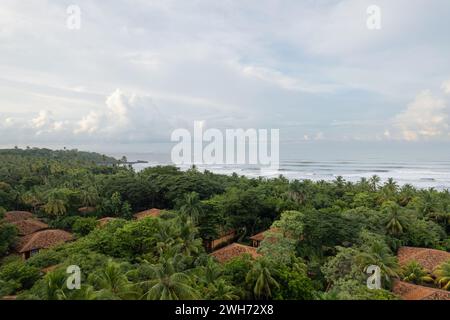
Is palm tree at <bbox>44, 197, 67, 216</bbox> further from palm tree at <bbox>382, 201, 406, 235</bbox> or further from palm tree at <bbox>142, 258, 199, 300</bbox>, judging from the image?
palm tree at <bbox>382, 201, 406, 235</bbox>

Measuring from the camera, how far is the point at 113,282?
15.0 m

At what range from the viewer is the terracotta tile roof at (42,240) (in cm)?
2923

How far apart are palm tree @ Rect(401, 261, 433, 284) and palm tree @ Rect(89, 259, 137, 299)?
1926 cm

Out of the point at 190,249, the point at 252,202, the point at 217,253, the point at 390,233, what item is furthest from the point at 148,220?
the point at 390,233

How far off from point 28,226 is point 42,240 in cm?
616

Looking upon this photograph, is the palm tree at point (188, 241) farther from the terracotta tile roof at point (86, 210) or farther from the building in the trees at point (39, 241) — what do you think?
the terracotta tile roof at point (86, 210)

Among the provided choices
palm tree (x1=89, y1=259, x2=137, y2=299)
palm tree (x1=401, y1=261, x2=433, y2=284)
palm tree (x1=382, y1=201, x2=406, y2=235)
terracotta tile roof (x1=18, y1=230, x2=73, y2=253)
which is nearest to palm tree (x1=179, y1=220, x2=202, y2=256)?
palm tree (x1=89, y1=259, x2=137, y2=299)

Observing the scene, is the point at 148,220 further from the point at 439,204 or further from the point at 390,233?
the point at 439,204

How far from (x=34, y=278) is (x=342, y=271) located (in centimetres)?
1889

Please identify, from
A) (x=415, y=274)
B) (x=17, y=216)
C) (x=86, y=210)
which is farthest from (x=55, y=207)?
(x=415, y=274)

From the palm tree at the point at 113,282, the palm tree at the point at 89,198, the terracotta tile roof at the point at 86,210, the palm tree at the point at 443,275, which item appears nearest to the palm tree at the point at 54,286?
the palm tree at the point at 113,282

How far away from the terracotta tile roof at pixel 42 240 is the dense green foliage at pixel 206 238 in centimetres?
114

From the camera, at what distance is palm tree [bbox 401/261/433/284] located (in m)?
23.2
